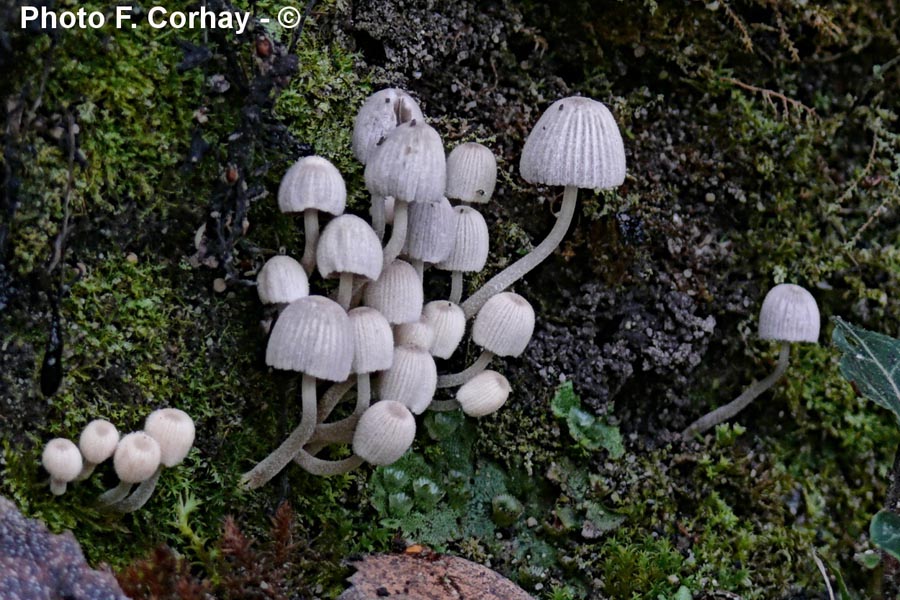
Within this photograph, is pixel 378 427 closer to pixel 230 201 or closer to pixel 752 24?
pixel 230 201

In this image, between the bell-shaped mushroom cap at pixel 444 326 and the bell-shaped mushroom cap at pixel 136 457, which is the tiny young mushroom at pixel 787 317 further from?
the bell-shaped mushroom cap at pixel 136 457

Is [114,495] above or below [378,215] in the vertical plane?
below

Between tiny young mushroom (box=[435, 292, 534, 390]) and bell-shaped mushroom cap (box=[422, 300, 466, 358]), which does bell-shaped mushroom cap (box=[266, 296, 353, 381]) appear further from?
tiny young mushroom (box=[435, 292, 534, 390])

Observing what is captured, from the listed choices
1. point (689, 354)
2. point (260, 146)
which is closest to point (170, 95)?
point (260, 146)

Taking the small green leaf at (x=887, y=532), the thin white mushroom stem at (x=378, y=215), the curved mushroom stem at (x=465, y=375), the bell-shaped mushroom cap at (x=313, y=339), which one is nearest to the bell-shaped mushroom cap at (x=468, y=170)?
the thin white mushroom stem at (x=378, y=215)

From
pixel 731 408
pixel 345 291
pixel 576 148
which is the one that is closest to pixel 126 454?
pixel 345 291

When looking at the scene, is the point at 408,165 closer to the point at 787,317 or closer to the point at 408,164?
the point at 408,164
